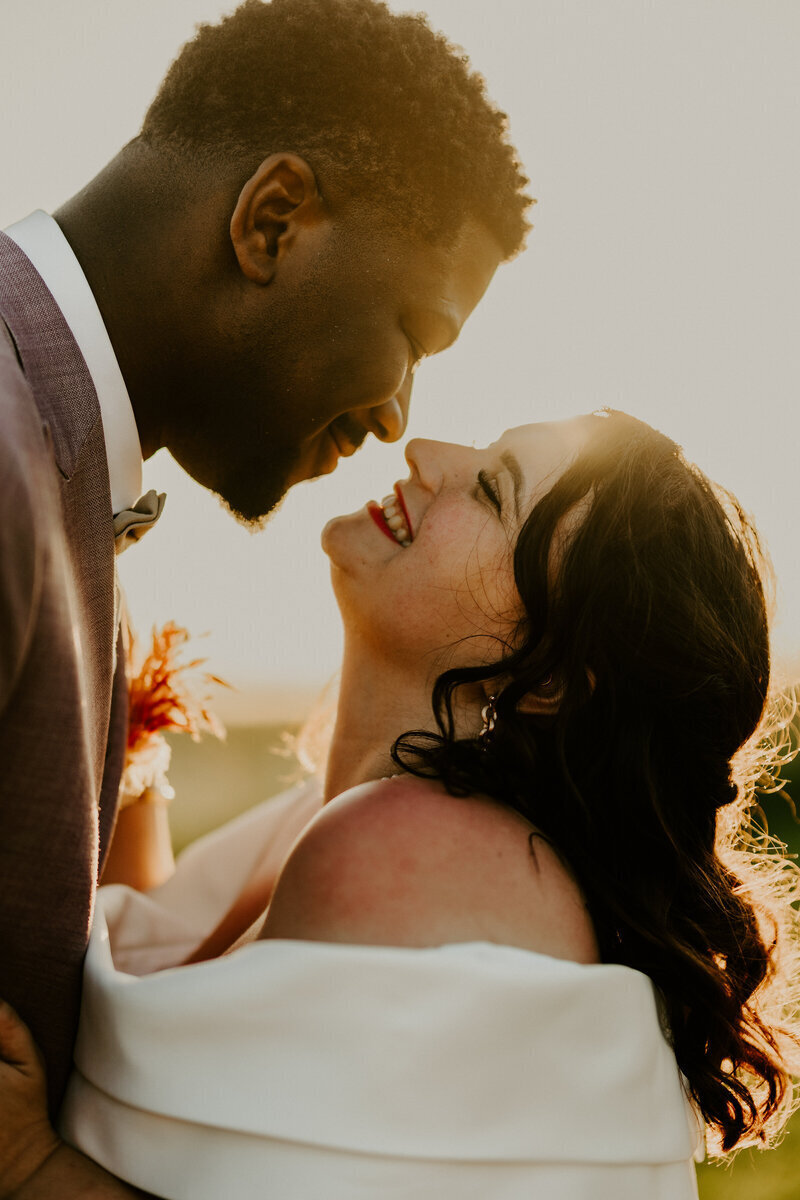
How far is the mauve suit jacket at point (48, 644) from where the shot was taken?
1.48 m

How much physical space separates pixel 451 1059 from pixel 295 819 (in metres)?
1.60

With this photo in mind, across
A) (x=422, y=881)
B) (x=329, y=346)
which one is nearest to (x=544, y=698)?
(x=422, y=881)

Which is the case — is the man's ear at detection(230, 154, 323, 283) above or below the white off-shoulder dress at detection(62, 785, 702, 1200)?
above

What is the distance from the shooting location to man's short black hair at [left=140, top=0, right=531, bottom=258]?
2342 mm

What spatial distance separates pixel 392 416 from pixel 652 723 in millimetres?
1080

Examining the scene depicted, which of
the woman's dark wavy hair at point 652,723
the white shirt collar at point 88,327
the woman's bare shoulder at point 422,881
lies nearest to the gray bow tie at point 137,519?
the white shirt collar at point 88,327

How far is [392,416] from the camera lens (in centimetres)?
272

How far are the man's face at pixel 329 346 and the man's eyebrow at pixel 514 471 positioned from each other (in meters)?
0.34

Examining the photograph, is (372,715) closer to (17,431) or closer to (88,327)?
(88,327)

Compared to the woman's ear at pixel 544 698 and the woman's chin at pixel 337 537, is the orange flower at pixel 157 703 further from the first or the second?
the woman's ear at pixel 544 698

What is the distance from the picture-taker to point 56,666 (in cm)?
161

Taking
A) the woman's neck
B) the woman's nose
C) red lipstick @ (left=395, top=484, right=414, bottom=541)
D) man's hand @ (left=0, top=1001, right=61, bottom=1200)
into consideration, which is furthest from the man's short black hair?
man's hand @ (left=0, top=1001, right=61, bottom=1200)

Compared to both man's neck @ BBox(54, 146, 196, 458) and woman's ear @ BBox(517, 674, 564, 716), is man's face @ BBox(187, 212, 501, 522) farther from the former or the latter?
woman's ear @ BBox(517, 674, 564, 716)

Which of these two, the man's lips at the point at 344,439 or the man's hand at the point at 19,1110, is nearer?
the man's hand at the point at 19,1110
